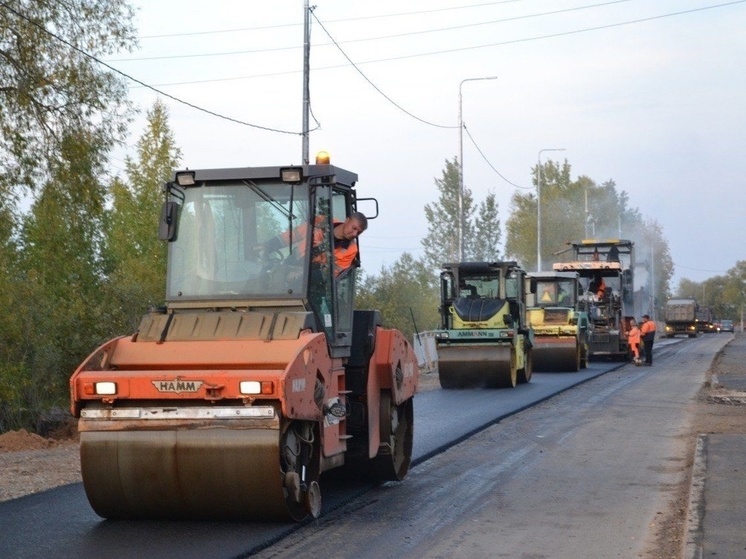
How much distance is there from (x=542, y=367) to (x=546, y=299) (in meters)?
2.23

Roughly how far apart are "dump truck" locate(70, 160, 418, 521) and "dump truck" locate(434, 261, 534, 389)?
13.9 metres

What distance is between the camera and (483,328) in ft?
80.5

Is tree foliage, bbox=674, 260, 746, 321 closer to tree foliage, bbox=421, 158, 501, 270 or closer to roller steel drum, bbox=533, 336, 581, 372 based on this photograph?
tree foliage, bbox=421, 158, 501, 270

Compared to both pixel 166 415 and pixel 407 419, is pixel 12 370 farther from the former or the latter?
pixel 166 415

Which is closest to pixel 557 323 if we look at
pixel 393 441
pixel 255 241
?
pixel 393 441

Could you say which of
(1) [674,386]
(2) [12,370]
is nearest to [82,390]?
(2) [12,370]

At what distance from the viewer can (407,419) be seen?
1100cm

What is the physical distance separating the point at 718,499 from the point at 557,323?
71.1 ft

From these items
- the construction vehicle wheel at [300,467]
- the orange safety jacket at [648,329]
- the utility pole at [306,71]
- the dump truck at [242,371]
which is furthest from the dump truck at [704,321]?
the construction vehicle wheel at [300,467]

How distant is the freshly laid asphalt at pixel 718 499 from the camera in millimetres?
7449

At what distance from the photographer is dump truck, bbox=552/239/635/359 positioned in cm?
3709

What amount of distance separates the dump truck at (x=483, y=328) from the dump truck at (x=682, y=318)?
170ft

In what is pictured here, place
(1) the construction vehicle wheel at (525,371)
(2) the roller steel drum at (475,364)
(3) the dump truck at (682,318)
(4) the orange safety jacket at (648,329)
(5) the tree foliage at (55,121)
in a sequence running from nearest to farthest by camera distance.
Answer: (5) the tree foliage at (55,121), (2) the roller steel drum at (475,364), (1) the construction vehicle wheel at (525,371), (4) the orange safety jacket at (648,329), (3) the dump truck at (682,318)

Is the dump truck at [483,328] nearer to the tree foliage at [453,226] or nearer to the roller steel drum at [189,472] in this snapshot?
the roller steel drum at [189,472]
